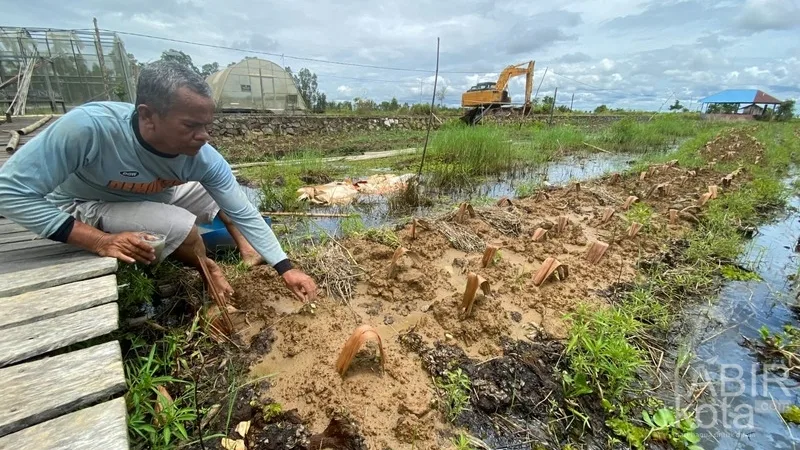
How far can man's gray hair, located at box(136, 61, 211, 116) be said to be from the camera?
4.80 ft

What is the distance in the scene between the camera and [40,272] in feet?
4.68

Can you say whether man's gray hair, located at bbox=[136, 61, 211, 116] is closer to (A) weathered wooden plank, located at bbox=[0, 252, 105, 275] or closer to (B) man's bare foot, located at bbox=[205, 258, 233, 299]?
(A) weathered wooden plank, located at bbox=[0, 252, 105, 275]

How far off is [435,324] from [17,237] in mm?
2213

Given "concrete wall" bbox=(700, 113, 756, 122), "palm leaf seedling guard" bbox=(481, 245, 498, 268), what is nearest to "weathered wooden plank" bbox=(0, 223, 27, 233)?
"palm leaf seedling guard" bbox=(481, 245, 498, 268)

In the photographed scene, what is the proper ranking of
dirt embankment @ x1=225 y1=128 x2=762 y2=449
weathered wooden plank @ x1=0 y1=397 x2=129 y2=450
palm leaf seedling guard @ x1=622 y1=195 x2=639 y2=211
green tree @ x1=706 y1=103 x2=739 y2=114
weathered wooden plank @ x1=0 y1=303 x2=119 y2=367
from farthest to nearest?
green tree @ x1=706 y1=103 x2=739 y2=114 < palm leaf seedling guard @ x1=622 y1=195 x2=639 y2=211 < dirt embankment @ x1=225 y1=128 x2=762 y2=449 < weathered wooden plank @ x1=0 y1=303 x2=119 y2=367 < weathered wooden plank @ x1=0 y1=397 x2=129 y2=450

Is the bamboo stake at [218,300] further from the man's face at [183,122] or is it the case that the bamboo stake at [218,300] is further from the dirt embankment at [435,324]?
the man's face at [183,122]

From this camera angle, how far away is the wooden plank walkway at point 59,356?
33.6 inches

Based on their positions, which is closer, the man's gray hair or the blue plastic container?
the man's gray hair

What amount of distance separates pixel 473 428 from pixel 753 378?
67.6 inches

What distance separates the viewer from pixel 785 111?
2925cm

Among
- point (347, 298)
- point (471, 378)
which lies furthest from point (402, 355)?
point (347, 298)

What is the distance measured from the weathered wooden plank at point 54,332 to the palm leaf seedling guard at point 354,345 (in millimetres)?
860

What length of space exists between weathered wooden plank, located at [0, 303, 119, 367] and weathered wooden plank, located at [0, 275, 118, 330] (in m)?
0.03

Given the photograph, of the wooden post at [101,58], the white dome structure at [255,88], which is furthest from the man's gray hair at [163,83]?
the white dome structure at [255,88]
